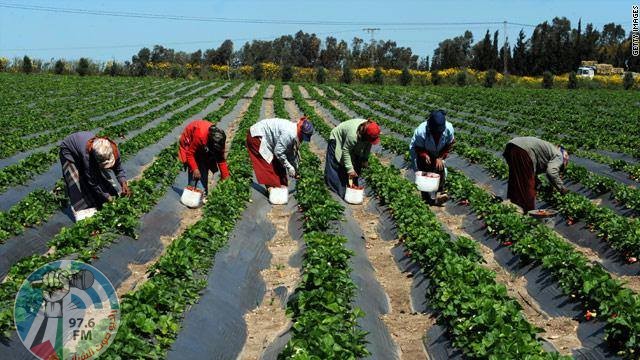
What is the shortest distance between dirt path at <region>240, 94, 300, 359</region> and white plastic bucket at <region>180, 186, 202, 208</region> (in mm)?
1210

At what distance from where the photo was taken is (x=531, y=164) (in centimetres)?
877

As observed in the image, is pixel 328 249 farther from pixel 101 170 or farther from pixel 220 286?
pixel 101 170

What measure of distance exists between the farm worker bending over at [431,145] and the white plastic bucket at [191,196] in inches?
142

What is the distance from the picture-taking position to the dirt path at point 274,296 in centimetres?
585

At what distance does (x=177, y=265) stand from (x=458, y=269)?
2.91 m

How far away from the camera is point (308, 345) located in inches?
184

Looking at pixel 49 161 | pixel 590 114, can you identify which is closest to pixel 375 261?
pixel 49 161

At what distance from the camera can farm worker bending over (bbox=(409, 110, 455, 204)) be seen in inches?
369

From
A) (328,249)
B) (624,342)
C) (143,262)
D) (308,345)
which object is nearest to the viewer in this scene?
(308,345)

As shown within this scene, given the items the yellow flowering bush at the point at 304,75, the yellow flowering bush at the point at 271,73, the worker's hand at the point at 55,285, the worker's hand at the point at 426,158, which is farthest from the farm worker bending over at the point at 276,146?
the yellow flowering bush at the point at 271,73

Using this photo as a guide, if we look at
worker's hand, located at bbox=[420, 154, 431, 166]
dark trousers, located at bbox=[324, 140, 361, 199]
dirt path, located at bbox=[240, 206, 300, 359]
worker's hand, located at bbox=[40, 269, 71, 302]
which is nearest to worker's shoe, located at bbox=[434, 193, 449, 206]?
Result: worker's hand, located at bbox=[420, 154, 431, 166]

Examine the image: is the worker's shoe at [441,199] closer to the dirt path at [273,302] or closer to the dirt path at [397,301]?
the dirt path at [397,301]

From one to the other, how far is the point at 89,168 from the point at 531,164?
612cm

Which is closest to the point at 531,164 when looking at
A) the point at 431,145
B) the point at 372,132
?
the point at 431,145
